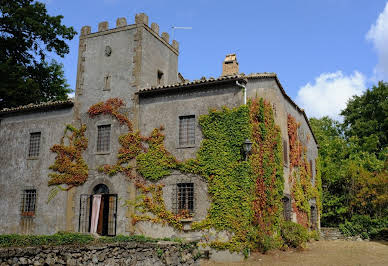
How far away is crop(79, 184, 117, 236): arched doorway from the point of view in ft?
59.2

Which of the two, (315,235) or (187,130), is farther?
(315,235)

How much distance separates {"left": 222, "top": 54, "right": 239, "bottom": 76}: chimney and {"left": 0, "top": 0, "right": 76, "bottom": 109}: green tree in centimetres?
1386

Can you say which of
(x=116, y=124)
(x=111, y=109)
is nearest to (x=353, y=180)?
(x=116, y=124)

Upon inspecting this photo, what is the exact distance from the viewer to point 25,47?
2761 cm

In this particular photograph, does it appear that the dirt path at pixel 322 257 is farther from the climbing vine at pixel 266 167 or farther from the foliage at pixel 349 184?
the foliage at pixel 349 184

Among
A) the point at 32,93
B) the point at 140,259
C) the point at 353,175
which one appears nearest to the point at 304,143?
the point at 353,175

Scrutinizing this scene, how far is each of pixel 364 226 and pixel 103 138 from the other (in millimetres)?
17264

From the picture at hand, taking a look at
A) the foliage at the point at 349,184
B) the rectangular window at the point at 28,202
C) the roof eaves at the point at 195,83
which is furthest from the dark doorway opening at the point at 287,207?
the rectangular window at the point at 28,202

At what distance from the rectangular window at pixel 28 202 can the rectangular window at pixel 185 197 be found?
27.1 ft

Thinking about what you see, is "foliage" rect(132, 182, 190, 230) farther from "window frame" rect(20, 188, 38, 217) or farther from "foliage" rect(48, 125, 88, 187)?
"window frame" rect(20, 188, 38, 217)

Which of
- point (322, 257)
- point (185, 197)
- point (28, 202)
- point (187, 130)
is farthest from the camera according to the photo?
point (28, 202)

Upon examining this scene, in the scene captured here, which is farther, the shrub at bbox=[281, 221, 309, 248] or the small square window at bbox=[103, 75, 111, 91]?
the small square window at bbox=[103, 75, 111, 91]

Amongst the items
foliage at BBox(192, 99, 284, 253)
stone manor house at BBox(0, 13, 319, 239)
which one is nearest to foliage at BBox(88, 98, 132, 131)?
stone manor house at BBox(0, 13, 319, 239)

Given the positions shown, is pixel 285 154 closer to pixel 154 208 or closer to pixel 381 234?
pixel 154 208
